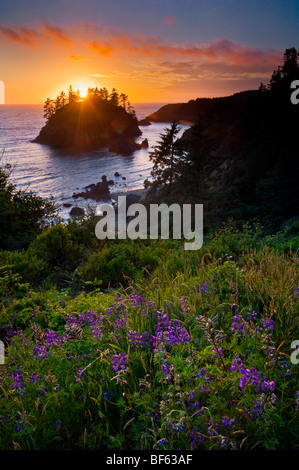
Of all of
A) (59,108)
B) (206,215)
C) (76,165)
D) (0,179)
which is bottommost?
(206,215)

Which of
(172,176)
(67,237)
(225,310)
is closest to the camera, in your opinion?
(225,310)

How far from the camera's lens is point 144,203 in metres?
40.8

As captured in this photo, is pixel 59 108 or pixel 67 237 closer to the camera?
pixel 67 237

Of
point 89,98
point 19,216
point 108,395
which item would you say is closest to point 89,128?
point 89,98

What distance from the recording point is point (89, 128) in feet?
363

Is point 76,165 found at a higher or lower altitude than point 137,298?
higher

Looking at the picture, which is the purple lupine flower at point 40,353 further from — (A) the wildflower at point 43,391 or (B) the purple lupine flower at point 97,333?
(B) the purple lupine flower at point 97,333

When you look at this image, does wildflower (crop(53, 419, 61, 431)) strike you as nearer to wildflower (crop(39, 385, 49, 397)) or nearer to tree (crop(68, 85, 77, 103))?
wildflower (crop(39, 385, 49, 397))

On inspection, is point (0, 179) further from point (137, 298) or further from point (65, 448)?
point (65, 448)

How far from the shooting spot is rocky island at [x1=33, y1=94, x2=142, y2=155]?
343 ft

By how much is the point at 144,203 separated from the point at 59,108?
92686mm

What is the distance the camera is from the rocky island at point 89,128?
10450 centimetres

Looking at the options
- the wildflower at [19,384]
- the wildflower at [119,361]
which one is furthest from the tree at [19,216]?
the wildflower at [119,361]
